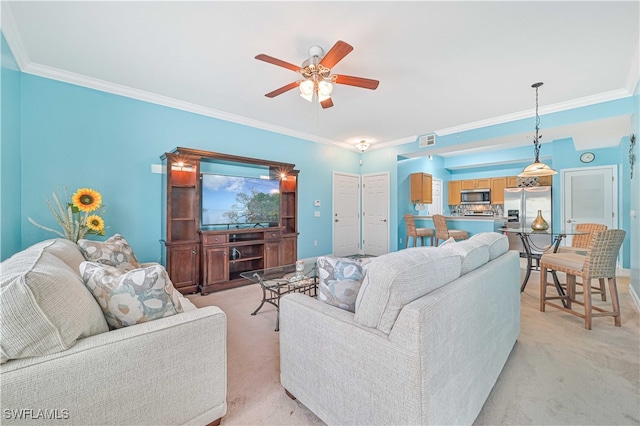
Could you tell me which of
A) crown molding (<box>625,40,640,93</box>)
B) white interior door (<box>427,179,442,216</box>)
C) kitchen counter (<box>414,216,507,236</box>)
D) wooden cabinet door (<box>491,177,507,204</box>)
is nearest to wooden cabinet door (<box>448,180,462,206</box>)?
→ white interior door (<box>427,179,442,216</box>)

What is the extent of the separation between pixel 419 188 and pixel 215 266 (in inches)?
185

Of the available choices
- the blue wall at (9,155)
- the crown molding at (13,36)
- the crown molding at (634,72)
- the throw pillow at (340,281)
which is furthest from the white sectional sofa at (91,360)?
the crown molding at (634,72)

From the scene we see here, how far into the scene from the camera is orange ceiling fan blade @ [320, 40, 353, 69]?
1888 millimetres

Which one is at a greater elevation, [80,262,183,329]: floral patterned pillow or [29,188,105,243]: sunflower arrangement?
[29,188,105,243]: sunflower arrangement

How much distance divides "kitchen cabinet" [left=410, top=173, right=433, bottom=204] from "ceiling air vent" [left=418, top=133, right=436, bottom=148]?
3.88 ft

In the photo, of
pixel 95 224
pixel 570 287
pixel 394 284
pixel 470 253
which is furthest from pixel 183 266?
pixel 570 287

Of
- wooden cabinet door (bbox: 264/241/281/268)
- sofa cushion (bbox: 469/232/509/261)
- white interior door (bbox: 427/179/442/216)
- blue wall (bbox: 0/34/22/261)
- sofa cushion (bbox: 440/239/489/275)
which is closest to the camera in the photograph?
sofa cushion (bbox: 440/239/489/275)

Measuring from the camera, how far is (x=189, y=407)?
1.21 meters

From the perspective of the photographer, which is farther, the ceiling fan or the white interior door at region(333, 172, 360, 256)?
the white interior door at region(333, 172, 360, 256)

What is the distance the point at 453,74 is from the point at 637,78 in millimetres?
1945

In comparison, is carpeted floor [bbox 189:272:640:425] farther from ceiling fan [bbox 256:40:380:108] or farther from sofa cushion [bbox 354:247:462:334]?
ceiling fan [bbox 256:40:380:108]

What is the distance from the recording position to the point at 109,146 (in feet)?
10.2

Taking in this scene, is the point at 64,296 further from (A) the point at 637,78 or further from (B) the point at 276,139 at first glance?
(A) the point at 637,78

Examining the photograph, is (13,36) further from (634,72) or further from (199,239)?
(634,72)
